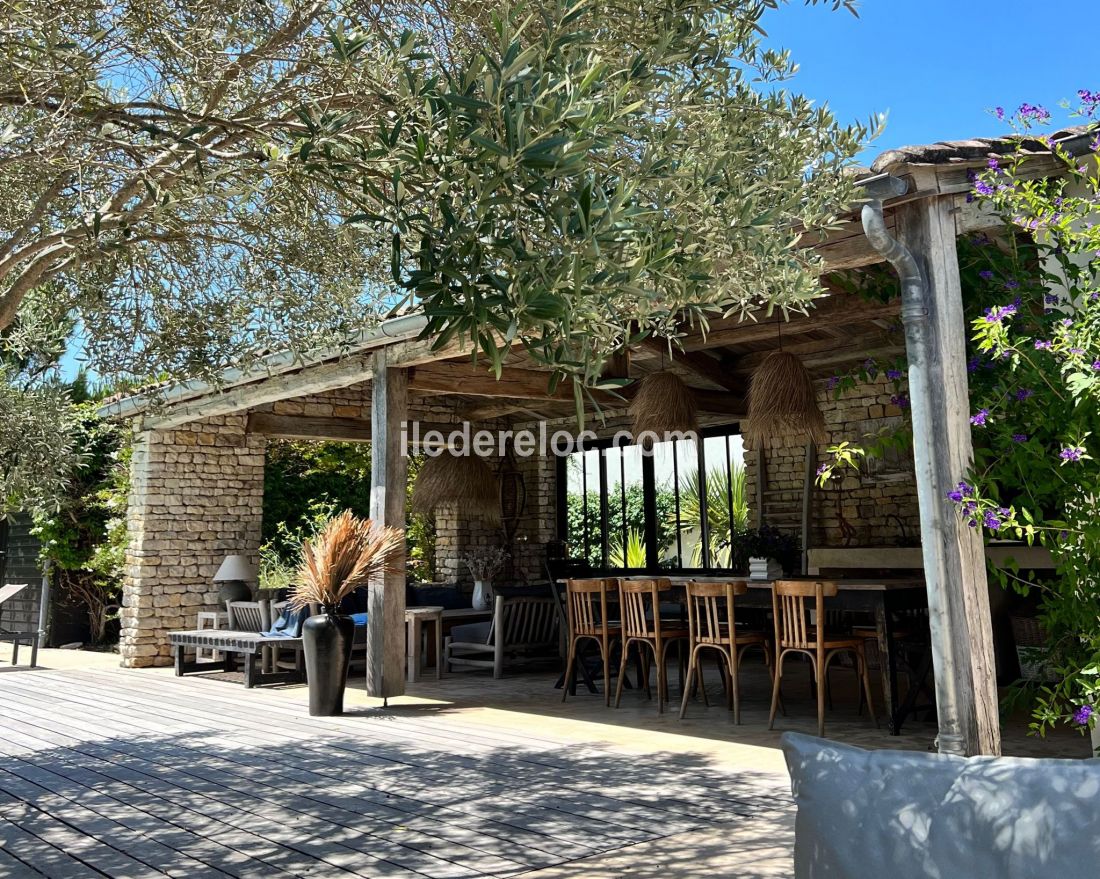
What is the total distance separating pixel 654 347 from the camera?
28.3ft

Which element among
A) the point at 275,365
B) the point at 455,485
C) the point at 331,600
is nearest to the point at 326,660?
the point at 331,600

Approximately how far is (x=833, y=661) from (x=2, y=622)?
38.3ft

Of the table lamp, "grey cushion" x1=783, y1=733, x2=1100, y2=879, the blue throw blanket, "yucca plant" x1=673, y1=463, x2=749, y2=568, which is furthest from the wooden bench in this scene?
"grey cushion" x1=783, y1=733, x2=1100, y2=879

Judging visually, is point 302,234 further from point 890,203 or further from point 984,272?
point 984,272

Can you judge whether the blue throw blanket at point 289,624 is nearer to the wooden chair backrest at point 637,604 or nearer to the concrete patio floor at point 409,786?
the concrete patio floor at point 409,786

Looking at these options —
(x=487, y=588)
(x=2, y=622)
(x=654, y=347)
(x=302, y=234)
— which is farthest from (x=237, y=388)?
(x=2, y=622)

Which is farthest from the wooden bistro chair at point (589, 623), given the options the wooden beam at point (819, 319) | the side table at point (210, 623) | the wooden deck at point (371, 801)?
the side table at point (210, 623)

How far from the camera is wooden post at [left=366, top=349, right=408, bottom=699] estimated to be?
7375 mm

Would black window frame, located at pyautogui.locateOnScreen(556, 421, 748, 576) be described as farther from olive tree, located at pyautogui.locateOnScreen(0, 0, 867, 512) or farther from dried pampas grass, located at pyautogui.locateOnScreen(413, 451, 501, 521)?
olive tree, located at pyautogui.locateOnScreen(0, 0, 867, 512)

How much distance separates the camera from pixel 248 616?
9.27 meters

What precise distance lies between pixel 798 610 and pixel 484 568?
17.9 ft

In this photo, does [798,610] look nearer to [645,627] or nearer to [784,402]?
[645,627]

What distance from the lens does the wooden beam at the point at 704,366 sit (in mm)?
8742

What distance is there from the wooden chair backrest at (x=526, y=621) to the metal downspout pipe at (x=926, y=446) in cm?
494
